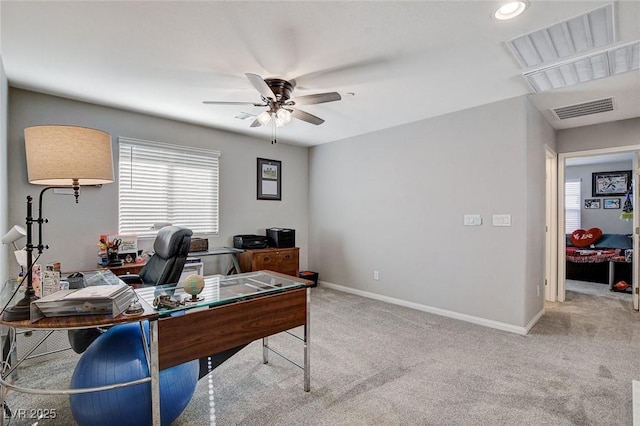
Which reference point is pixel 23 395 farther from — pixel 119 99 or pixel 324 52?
pixel 324 52

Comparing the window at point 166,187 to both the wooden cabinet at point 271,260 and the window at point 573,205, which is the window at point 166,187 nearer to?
the wooden cabinet at point 271,260

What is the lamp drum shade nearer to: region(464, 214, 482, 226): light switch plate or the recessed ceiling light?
the recessed ceiling light

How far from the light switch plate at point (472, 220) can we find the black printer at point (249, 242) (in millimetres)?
2770

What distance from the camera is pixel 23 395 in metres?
2.18

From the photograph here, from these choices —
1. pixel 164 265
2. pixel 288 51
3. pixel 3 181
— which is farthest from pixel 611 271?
pixel 3 181

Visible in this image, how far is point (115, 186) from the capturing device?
145 inches

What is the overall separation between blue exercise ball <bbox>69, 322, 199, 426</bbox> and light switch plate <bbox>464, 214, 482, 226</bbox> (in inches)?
130

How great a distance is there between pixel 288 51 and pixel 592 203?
8.04 meters

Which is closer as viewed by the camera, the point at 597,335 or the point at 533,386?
the point at 533,386

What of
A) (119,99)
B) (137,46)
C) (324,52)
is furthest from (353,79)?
(119,99)

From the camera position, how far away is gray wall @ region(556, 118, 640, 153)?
12.9ft

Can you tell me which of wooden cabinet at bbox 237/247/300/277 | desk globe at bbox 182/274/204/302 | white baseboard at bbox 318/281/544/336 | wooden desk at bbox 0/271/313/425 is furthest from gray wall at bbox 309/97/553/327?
desk globe at bbox 182/274/204/302

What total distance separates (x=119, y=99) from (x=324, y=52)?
7.84ft

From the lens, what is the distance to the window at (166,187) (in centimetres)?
379
